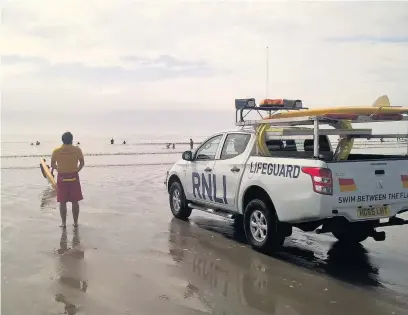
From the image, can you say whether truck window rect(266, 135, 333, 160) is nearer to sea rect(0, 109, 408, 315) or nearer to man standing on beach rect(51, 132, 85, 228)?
sea rect(0, 109, 408, 315)

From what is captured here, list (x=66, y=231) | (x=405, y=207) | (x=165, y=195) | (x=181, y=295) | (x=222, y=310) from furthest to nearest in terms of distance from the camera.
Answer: (x=165, y=195)
(x=66, y=231)
(x=405, y=207)
(x=181, y=295)
(x=222, y=310)

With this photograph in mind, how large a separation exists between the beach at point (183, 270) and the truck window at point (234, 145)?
4.66 feet

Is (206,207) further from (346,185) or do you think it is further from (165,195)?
(165,195)

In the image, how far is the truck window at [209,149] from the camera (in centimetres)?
806

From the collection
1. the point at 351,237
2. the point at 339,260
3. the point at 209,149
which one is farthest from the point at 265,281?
the point at 209,149

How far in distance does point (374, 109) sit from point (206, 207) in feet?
11.4

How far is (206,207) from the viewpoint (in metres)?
8.13

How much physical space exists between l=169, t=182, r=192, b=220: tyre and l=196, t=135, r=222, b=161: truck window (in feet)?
3.13

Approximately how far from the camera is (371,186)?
569 centimetres

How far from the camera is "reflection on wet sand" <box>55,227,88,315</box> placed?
4.49 m

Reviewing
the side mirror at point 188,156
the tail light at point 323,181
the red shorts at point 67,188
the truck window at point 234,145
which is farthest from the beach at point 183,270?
the truck window at point 234,145

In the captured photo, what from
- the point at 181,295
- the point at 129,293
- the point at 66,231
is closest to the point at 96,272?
the point at 129,293

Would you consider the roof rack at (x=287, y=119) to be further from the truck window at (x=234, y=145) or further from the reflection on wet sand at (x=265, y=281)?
the reflection on wet sand at (x=265, y=281)

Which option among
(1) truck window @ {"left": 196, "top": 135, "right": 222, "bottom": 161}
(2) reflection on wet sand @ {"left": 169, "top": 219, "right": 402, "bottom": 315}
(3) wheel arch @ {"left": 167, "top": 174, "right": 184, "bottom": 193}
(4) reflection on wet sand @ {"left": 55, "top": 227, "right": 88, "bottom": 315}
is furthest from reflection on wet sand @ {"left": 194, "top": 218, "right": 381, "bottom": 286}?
(4) reflection on wet sand @ {"left": 55, "top": 227, "right": 88, "bottom": 315}
